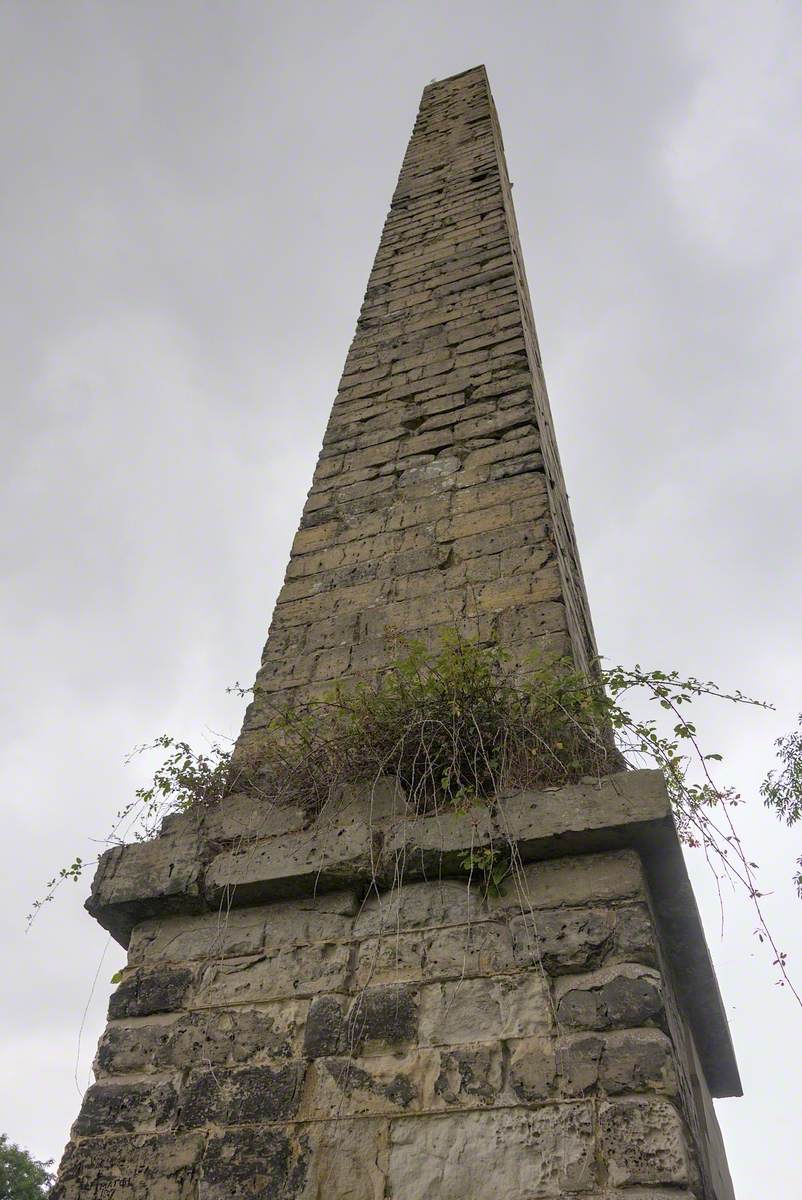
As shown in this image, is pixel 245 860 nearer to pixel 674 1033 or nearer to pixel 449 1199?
pixel 449 1199

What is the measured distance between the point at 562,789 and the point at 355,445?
2774 mm

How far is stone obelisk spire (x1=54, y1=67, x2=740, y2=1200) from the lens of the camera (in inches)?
83.4

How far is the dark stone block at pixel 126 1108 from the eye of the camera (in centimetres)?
245

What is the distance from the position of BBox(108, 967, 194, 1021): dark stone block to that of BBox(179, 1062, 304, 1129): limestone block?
28 centimetres

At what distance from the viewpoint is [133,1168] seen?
7.74 feet

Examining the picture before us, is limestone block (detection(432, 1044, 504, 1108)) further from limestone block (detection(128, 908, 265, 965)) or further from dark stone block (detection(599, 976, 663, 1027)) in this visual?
limestone block (detection(128, 908, 265, 965))

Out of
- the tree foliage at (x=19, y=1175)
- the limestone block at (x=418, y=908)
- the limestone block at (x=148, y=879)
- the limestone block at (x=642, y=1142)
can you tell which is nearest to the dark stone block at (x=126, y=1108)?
the limestone block at (x=148, y=879)

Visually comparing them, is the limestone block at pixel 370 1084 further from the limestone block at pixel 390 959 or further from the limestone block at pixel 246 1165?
the limestone block at pixel 390 959

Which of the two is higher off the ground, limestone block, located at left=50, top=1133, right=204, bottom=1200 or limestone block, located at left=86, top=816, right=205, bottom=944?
limestone block, located at left=86, top=816, right=205, bottom=944

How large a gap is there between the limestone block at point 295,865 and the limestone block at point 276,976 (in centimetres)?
19

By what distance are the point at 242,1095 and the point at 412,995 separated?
1.70ft

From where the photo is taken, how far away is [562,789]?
2654 millimetres

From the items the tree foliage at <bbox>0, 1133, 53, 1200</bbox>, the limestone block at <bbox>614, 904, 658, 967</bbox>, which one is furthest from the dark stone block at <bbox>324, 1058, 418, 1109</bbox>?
the tree foliage at <bbox>0, 1133, 53, 1200</bbox>

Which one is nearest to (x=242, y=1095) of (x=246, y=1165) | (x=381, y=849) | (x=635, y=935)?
(x=246, y=1165)
